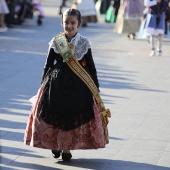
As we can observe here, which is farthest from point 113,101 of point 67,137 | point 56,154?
point 67,137

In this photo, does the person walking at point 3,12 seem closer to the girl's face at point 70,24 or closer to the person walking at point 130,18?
the person walking at point 130,18

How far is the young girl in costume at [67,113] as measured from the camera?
7.14m

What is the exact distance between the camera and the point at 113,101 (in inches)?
432

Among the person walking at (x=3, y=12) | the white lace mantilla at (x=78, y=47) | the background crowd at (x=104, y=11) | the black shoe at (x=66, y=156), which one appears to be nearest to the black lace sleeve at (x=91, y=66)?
the white lace mantilla at (x=78, y=47)

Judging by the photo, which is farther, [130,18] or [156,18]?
[130,18]

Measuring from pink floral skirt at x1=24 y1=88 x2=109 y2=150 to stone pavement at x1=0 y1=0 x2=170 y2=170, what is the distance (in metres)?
0.20

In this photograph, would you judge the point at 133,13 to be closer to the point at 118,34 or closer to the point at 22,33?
the point at 118,34

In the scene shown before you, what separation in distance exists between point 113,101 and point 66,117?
3871 mm

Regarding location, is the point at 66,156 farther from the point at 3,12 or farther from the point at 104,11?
the point at 104,11

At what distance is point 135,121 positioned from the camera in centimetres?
949

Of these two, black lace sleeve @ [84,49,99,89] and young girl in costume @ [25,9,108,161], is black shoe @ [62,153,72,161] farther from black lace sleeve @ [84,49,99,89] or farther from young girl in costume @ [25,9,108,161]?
black lace sleeve @ [84,49,99,89]

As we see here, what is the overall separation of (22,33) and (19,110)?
11.2 meters

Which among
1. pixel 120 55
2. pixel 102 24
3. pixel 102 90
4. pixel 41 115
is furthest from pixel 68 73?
pixel 102 24

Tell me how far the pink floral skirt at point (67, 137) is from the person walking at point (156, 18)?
9.48m
